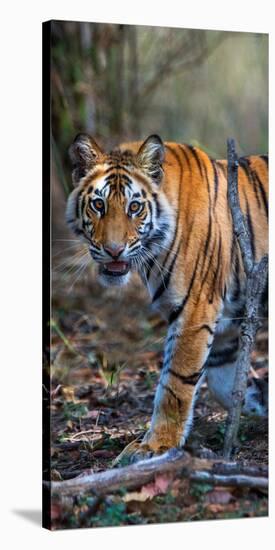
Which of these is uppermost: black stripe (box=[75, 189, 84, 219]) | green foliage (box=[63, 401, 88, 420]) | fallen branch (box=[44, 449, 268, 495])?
black stripe (box=[75, 189, 84, 219])

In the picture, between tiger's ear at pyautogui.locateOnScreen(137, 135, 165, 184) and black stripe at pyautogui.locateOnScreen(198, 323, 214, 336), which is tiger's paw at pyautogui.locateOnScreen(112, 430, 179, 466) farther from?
tiger's ear at pyautogui.locateOnScreen(137, 135, 165, 184)

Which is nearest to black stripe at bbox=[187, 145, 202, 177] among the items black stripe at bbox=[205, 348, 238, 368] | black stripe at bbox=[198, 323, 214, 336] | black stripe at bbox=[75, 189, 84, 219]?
black stripe at bbox=[75, 189, 84, 219]

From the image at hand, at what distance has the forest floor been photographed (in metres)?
7.09

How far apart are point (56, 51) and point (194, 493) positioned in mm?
2363

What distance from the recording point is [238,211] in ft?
24.7

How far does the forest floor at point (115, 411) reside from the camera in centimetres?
709

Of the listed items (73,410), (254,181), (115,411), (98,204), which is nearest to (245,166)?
(254,181)

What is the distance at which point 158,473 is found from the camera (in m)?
7.15

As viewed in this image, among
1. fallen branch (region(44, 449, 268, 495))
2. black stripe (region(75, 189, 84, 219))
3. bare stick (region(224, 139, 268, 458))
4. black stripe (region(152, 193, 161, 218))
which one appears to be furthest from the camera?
bare stick (region(224, 139, 268, 458))

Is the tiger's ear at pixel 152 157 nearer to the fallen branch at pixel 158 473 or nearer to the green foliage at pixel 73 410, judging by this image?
the fallen branch at pixel 158 473

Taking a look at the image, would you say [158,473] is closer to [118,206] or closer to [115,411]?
[115,411]

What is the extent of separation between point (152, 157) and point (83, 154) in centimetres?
39

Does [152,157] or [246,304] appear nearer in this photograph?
[152,157]

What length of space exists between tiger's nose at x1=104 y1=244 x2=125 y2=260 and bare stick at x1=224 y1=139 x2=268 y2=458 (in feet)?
2.47
